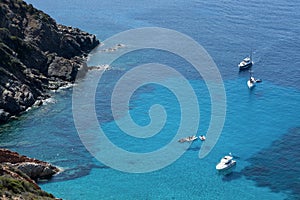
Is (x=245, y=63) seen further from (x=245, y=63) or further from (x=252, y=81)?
(x=252, y=81)

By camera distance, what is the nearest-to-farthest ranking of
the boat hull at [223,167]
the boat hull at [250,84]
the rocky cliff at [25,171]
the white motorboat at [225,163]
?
1. the rocky cliff at [25,171]
2. the boat hull at [223,167]
3. the white motorboat at [225,163]
4. the boat hull at [250,84]

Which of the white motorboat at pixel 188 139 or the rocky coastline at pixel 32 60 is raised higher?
the rocky coastline at pixel 32 60

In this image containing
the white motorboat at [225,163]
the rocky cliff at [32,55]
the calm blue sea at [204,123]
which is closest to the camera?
the calm blue sea at [204,123]

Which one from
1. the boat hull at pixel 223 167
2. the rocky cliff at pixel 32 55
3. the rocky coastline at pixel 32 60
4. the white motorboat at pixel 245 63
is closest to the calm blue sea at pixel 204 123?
the boat hull at pixel 223 167

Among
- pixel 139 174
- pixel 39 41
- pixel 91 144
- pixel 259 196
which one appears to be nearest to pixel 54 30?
pixel 39 41

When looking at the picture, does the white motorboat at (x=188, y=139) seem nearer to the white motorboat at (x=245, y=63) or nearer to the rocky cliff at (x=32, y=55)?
the rocky cliff at (x=32, y=55)

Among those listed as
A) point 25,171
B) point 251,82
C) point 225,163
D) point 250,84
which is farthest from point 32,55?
point 225,163

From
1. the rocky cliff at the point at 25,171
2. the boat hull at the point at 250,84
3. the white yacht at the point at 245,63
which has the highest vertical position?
the white yacht at the point at 245,63

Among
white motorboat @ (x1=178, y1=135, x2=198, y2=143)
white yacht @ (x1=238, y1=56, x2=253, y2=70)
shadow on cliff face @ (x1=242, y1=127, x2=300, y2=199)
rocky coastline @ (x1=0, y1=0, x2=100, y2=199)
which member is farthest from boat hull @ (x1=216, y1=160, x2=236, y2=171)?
white yacht @ (x1=238, y1=56, x2=253, y2=70)
